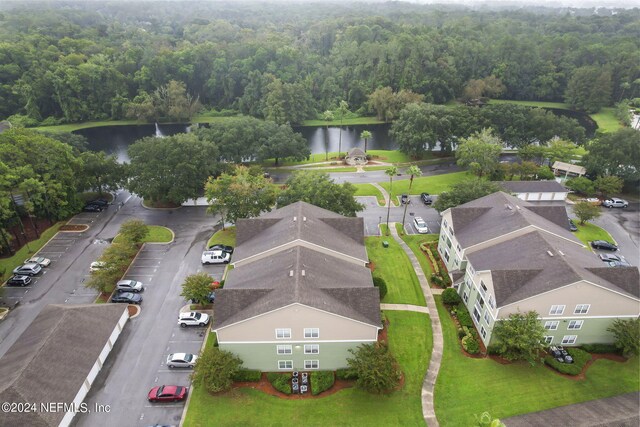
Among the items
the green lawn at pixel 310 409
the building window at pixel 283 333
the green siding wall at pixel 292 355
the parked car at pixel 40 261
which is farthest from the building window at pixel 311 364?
the parked car at pixel 40 261

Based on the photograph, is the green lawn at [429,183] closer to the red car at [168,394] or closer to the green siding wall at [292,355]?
the green siding wall at [292,355]

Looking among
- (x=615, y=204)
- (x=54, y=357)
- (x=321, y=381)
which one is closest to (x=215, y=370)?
(x=321, y=381)

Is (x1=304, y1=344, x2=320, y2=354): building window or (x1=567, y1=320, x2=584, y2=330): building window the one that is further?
(x1=567, y1=320, x2=584, y2=330): building window

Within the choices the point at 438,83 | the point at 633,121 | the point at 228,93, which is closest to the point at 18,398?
the point at 228,93

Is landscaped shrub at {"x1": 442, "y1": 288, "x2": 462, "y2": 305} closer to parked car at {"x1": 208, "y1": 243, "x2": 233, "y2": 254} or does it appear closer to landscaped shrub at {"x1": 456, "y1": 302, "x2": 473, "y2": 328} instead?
landscaped shrub at {"x1": 456, "y1": 302, "x2": 473, "y2": 328}

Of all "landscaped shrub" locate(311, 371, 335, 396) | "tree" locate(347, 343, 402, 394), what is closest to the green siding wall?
"landscaped shrub" locate(311, 371, 335, 396)

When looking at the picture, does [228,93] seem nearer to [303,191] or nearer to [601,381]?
[303,191]
